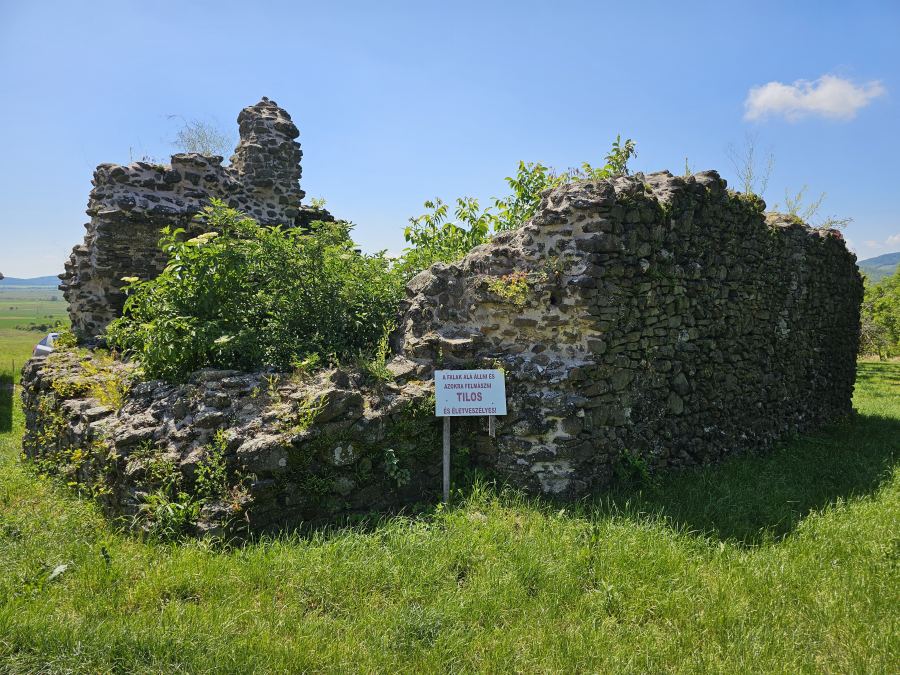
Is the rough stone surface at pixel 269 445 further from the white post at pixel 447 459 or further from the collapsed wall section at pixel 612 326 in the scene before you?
the collapsed wall section at pixel 612 326

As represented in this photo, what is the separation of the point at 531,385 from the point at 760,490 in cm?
272

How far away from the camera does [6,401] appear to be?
12.7 meters

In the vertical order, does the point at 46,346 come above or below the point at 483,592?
above

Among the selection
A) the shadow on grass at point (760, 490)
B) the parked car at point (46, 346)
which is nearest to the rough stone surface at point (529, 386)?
the shadow on grass at point (760, 490)

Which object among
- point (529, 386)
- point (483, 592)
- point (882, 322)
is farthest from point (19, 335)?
point (882, 322)

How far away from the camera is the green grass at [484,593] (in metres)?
3.22

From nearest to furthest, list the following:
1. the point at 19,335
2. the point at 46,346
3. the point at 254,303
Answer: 1. the point at 254,303
2. the point at 46,346
3. the point at 19,335

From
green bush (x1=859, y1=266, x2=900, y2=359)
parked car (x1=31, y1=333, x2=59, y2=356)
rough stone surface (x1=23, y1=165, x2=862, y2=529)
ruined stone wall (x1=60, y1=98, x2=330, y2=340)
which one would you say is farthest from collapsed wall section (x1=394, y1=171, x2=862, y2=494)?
green bush (x1=859, y1=266, x2=900, y2=359)

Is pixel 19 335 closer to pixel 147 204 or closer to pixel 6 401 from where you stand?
pixel 6 401

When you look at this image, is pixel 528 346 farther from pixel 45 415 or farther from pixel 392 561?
pixel 45 415

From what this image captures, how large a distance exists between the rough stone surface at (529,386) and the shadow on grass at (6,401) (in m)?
4.35

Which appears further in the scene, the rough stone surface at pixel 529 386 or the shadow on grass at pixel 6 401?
the shadow on grass at pixel 6 401

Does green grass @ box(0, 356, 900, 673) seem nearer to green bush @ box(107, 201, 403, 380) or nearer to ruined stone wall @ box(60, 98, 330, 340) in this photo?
green bush @ box(107, 201, 403, 380)

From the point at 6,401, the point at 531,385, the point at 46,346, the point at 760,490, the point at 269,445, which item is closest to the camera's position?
the point at 269,445
